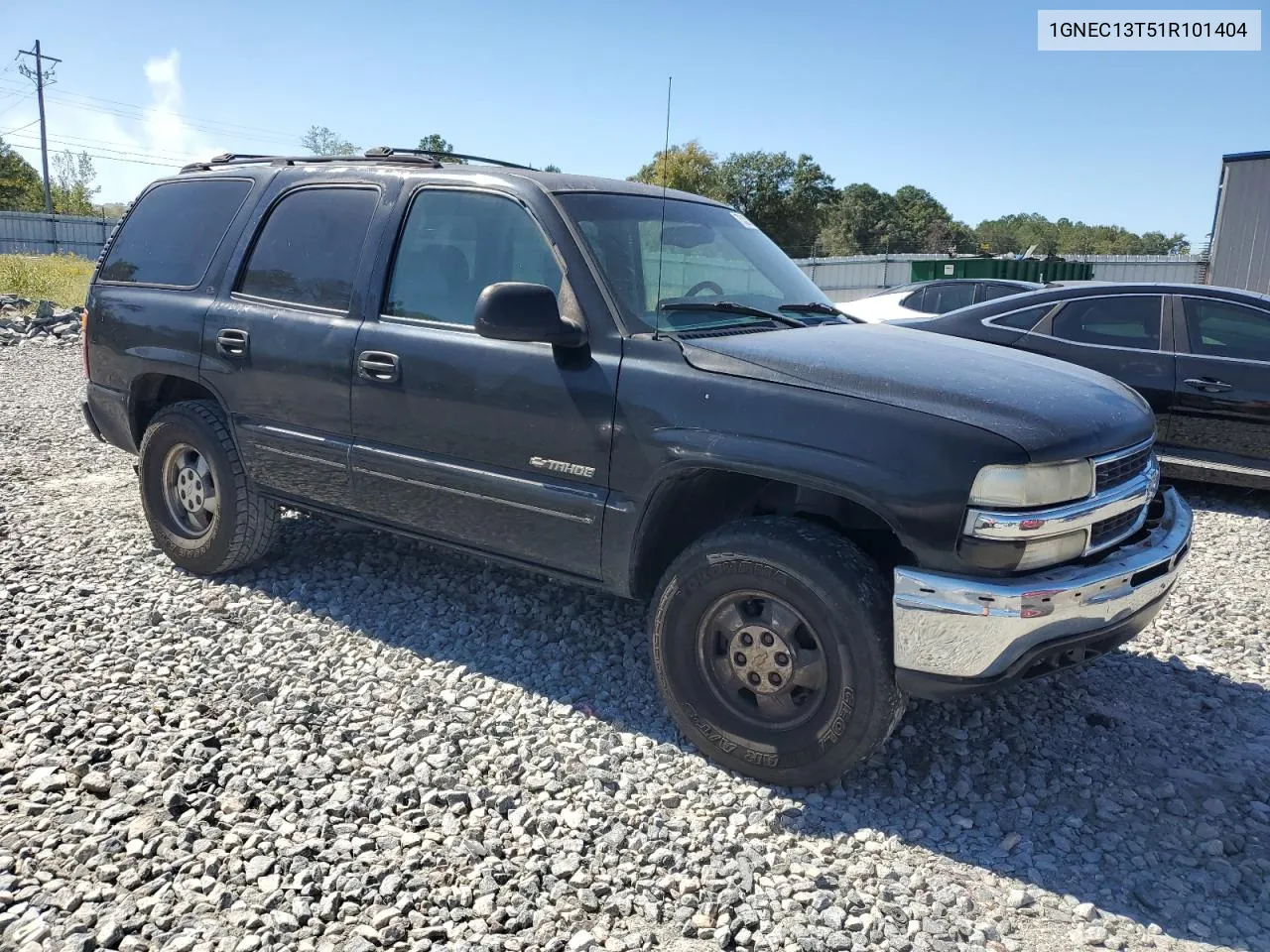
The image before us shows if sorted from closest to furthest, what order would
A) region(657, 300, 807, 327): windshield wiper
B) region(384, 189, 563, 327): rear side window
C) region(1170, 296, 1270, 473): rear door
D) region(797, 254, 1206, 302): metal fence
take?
1. region(657, 300, 807, 327): windshield wiper
2. region(384, 189, 563, 327): rear side window
3. region(1170, 296, 1270, 473): rear door
4. region(797, 254, 1206, 302): metal fence

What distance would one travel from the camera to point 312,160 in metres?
4.67

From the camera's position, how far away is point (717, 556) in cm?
319

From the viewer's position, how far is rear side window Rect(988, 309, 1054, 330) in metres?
7.32

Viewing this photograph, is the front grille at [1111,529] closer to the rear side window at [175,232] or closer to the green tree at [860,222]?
the rear side window at [175,232]

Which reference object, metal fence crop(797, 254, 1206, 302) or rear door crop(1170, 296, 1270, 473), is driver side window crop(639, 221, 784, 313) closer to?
rear door crop(1170, 296, 1270, 473)

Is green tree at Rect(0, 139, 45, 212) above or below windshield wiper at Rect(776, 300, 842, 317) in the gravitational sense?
above

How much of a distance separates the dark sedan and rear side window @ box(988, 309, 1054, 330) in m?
0.01

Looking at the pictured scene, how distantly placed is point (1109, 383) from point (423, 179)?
2910mm

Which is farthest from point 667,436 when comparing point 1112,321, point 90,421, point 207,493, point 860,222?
point 860,222

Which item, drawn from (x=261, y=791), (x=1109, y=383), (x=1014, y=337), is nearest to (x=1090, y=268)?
(x=1014, y=337)

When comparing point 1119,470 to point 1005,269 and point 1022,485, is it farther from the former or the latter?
point 1005,269

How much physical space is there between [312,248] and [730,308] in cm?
201

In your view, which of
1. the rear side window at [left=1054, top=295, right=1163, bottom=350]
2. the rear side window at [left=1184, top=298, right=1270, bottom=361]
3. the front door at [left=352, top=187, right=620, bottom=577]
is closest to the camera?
the front door at [left=352, top=187, right=620, bottom=577]

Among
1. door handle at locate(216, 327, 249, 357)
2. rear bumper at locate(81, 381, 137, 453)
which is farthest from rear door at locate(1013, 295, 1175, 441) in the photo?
rear bumper at locate(81, 381, 137, 453)
